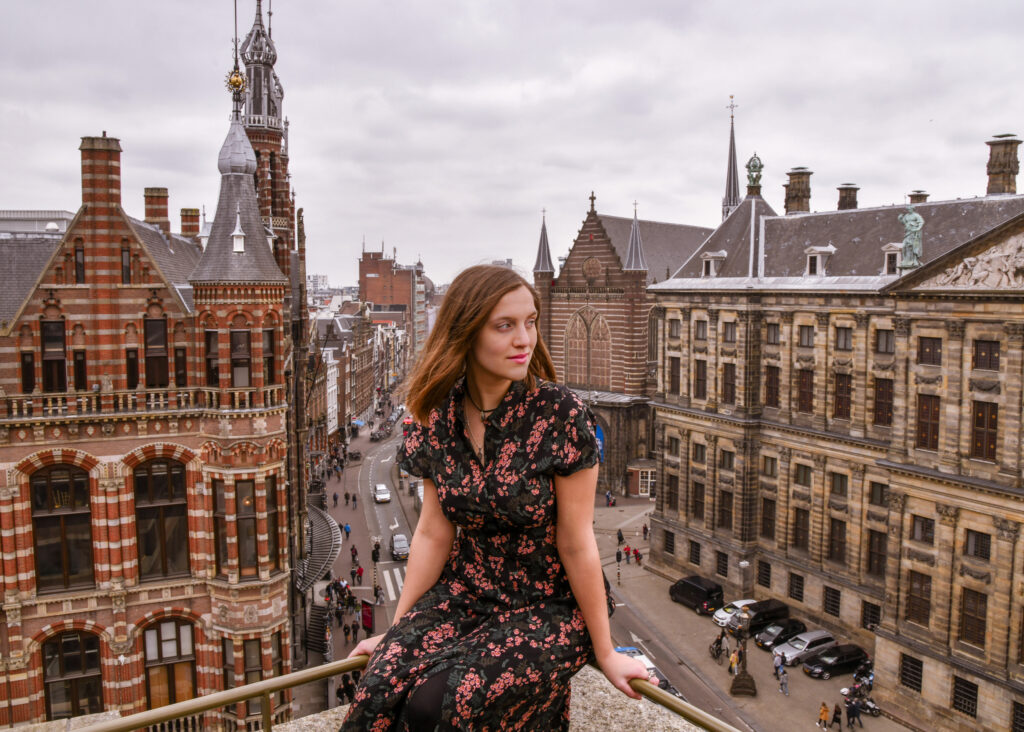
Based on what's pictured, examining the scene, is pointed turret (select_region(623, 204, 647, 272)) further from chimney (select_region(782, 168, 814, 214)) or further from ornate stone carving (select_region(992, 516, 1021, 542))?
ornate stone carving (select_region(992, 516, 1021, 542))

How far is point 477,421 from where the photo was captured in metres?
5.91

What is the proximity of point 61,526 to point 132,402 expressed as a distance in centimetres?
407

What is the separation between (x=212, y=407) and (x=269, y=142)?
45.5 ft

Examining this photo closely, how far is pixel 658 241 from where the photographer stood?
71.8m

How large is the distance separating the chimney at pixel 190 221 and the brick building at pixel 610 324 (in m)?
27.5

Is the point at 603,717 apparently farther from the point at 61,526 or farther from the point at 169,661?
the point at 169,661

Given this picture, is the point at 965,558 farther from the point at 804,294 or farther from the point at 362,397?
the point at 362,397

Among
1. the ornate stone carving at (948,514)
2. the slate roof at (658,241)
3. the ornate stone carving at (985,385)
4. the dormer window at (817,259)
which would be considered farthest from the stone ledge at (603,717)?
the slate roof at (658,241)

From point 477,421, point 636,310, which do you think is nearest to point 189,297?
point 477,421

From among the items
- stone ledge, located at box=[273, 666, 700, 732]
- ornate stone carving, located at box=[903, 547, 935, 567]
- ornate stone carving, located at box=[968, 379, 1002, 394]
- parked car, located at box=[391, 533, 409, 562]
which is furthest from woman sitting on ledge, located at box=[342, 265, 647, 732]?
parked car, located at box=[391, 533, 409, 562]

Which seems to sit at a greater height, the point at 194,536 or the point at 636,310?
the point at 636,310

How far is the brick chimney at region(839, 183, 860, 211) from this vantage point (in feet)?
150

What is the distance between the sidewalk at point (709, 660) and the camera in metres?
31.8

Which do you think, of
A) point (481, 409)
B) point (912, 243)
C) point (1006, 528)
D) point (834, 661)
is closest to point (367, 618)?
point (834, 661)
